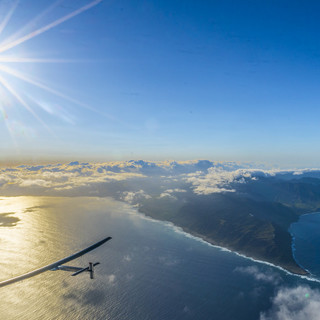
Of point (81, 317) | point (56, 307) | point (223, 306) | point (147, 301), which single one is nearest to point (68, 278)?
point (56, 307)

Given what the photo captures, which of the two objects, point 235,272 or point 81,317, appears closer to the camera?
point 81,317

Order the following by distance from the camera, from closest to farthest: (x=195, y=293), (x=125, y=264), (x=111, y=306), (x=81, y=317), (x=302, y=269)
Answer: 1. (x=81, y=317)
2. (x=111, y=306)
3. (x=195, y=293)
4. (x=125, y=264)
5. (x=302, y=269)

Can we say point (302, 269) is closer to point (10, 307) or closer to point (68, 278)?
point (68, 278)

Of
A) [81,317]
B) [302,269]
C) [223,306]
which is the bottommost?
[302,269]

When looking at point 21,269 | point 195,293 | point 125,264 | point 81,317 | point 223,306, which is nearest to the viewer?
point 81,317

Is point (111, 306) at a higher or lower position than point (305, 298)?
higher

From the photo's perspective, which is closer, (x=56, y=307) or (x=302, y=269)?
(x=56, y=307)

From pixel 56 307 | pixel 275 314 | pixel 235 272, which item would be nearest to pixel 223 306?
pixel 275 314

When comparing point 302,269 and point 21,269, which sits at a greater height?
point 21,269

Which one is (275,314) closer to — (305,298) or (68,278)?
(305,298)
